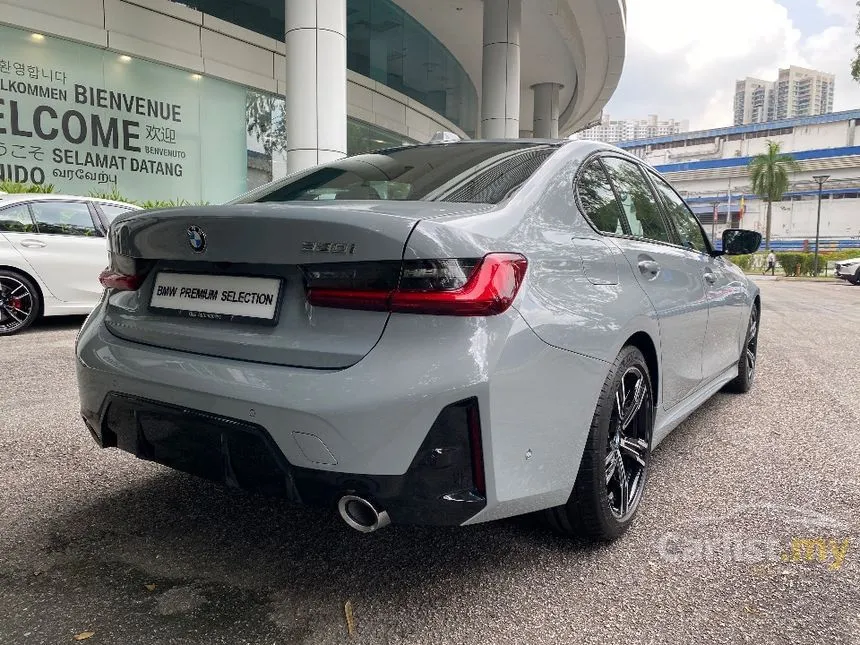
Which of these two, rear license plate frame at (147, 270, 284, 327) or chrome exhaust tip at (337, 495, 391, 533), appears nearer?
chrome exhaust tip at (337, 495, 391, 533)

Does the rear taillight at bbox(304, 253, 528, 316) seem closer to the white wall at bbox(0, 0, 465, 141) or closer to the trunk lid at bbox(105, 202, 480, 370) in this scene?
the trunk lid at bbox(105, 202, 480, 370)

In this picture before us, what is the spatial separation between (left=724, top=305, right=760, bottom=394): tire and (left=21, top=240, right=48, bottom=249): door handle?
674 centimetres

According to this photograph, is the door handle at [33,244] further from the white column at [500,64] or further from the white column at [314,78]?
the white column at [500,64]

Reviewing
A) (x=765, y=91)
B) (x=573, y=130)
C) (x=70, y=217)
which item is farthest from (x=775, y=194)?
(x=765, y=91)

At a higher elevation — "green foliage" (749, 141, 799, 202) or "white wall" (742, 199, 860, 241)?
"green foliage" (749, 141, 799, 202)

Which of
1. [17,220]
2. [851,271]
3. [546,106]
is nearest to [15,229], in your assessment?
[17,220]

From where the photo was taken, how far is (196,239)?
1985 mm

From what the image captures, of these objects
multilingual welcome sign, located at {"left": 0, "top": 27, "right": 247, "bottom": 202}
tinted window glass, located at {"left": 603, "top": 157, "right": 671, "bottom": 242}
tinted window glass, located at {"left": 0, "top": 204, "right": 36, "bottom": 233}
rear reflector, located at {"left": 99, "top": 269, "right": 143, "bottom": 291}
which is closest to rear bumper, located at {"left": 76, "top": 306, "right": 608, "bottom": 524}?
rear reflector, located at {"left": 99, "top": 269, "right": 143, "bottom": 291}

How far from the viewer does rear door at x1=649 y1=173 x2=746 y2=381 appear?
Answer: 11.4 ft

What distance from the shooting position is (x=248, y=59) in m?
14.8

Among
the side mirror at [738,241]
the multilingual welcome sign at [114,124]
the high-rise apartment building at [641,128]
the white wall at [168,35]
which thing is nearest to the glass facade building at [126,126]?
the multilingual welcome sign at [114,124]

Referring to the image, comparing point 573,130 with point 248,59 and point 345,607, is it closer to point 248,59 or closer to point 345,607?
point 248,59

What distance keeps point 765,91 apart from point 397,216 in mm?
165204

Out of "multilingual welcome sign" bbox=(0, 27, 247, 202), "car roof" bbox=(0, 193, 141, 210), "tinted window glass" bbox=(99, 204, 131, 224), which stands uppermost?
"multilingual welcome sign" bbox=(0, 27, 247, 202)
